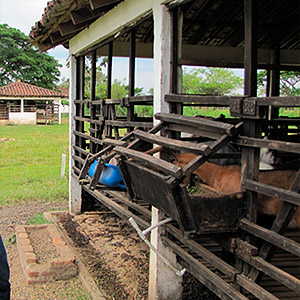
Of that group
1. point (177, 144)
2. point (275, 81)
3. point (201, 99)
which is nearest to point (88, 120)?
point (275, 81)

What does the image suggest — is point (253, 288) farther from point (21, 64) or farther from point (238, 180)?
point (21, 64)

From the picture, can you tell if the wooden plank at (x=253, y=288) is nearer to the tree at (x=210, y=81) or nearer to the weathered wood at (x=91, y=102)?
the weathered wood at (x=91, y=102)

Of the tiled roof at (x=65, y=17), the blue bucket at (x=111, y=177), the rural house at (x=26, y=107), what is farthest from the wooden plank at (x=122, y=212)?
the rural house at (x=26, y=107)

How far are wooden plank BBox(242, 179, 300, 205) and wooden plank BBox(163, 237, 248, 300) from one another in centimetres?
70

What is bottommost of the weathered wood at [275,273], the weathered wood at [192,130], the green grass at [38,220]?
the green grass at [38,220]

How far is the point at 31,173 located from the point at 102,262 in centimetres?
791

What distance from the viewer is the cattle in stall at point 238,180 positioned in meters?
3.02

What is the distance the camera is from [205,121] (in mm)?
3076

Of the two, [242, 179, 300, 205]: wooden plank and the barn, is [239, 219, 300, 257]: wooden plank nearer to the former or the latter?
the barn

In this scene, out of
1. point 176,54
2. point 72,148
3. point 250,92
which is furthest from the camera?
point 72,148

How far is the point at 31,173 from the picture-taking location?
13.2 m

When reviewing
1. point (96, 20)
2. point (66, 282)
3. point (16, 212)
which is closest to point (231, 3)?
point (96, 20)

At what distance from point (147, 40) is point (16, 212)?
180 inches

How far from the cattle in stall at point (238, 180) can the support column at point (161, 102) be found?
905 millimetres
